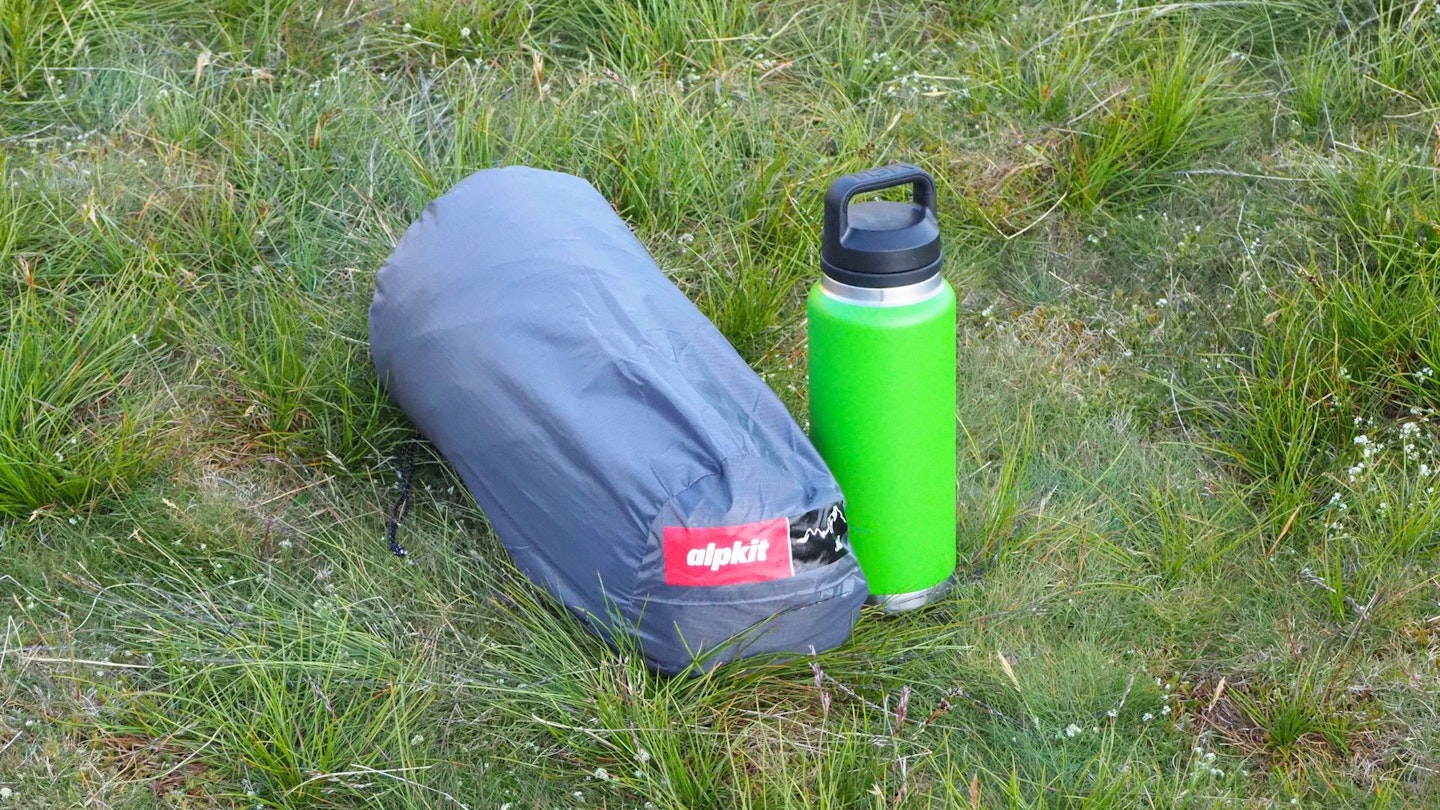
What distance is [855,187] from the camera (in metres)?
2.56

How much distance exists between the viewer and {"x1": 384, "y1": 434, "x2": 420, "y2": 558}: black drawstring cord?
3074 millimetres

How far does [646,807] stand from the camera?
249 cm

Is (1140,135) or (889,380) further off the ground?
(889,380)

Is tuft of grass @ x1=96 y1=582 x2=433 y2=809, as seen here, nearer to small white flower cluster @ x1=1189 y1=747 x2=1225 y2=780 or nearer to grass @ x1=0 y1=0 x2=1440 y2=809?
grass @ x1=0 y1=0 x2=1440 y2=809

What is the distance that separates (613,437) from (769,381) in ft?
2.92

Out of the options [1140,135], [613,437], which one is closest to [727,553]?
[613,437]

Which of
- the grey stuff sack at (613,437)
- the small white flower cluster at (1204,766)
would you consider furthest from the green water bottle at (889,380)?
the small white flower cluster at (1204,766)

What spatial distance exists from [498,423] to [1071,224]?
1.90 metres

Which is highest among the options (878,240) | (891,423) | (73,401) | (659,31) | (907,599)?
(878,240)

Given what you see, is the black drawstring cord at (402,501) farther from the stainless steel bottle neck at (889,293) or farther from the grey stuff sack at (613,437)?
the stainless steel bottle neck at (889,293)

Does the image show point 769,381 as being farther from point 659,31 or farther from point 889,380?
point 659,31

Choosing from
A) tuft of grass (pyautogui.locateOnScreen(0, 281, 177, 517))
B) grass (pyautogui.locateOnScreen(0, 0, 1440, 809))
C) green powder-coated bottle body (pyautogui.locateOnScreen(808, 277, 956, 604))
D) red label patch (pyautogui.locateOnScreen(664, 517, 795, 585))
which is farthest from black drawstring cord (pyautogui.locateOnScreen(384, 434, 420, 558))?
green powder-coated bottle body (pyautogui.locateOnScreen(808, 277, 956, 604))

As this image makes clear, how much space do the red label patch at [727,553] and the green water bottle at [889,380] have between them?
0.33 m

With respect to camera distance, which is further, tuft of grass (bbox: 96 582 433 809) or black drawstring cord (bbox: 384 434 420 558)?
black drawstring cord (bbox: 384 434 420 558)
